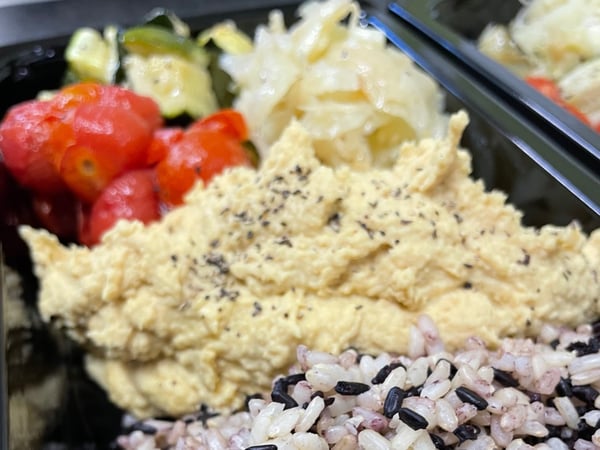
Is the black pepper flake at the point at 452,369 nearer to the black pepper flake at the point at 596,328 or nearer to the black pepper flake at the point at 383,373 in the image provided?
the black pepper flake at the point at 383,373

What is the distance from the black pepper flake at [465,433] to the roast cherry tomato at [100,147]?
98 centimetres

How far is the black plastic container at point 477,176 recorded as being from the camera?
1259mm

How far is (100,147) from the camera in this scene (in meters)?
1.48

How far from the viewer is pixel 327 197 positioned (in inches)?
Result: 48.6

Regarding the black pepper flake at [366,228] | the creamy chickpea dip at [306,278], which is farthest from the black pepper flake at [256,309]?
the black pepper flake at [366,228]

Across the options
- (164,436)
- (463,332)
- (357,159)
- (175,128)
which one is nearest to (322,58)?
(357,159)

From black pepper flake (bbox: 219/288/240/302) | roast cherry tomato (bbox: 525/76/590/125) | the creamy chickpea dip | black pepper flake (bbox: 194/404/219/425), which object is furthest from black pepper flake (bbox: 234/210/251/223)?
roast cherry tomato (bbox: 525/76/590/125)

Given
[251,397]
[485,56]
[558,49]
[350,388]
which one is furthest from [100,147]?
[558,49]

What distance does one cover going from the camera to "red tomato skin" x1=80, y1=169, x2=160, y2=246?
1495 millimetres

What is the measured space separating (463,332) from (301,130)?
1.68 ft

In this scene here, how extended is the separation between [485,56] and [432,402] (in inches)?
38.4

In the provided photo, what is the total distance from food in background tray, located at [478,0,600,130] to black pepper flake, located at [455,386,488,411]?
2.89 feet

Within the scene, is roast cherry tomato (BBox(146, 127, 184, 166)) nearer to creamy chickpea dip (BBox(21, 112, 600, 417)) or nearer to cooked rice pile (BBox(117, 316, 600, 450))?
creamy chickpea dip (BBox(21, 112, 600, 417))

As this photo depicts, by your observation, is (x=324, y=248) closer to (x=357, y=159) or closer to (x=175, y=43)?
(x=357, y=159)
